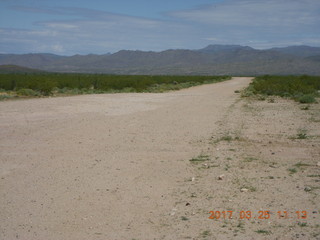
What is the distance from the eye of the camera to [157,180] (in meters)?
8.06

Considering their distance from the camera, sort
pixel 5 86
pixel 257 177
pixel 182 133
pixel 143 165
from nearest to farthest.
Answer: pixel 257 177 < pixel 143 165 < pixel 182 133 < pixel 5 86

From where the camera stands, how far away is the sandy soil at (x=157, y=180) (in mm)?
5750

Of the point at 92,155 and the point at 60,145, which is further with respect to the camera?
the point at 60,145

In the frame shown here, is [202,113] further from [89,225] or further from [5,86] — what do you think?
[5,86]

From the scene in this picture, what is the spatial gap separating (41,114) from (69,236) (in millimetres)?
13517

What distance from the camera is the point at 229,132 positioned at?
13414 mm

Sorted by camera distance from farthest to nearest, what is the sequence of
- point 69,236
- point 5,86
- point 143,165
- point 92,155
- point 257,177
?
point 5,86, point 92,155, point 143,165, point 257,177, point 69,236

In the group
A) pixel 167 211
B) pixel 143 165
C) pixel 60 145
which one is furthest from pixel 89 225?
pixel 60 145

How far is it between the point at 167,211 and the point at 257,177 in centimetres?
245

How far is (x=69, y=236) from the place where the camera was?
5.52 m

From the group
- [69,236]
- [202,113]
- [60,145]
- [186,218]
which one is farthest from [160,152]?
[202,113]

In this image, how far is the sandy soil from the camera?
5750 mm

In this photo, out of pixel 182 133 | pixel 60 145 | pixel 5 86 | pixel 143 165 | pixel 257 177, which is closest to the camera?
pixel 257 177

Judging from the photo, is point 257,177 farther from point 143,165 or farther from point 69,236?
point 69,236
